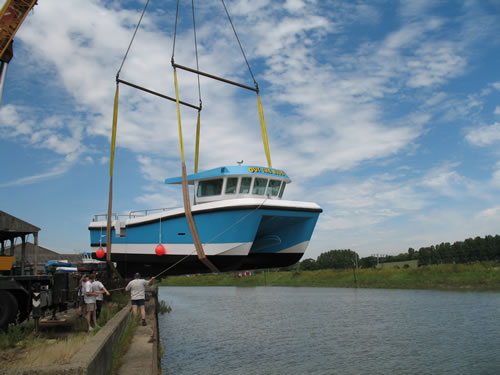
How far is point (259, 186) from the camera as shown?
15930 mm

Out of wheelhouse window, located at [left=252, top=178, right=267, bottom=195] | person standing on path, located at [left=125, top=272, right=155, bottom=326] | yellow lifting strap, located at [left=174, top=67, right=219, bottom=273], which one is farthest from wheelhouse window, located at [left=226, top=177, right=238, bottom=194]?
person standing on path, located at [left=125, top=272, right=155, bottom=326]

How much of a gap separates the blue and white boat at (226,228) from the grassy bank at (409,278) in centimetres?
3458

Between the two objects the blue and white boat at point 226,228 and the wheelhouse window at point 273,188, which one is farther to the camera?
the wheelhouse window at point 273,188

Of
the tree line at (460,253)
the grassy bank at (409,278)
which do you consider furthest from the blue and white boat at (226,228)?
the tree line at (460,253)

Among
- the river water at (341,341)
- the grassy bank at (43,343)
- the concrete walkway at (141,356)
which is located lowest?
the river water at (341,341)

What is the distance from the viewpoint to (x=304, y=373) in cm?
1440

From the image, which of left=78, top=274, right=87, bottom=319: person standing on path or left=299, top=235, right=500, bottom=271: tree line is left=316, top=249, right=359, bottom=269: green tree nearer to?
left=299, top=235, right=500, bottom=271: tree line

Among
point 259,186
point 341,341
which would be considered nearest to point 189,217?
point 259,186

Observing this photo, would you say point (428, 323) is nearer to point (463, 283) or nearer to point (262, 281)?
point (463, 283)

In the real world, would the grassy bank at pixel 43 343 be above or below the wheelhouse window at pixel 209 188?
below

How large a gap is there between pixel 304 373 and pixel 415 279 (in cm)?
4524

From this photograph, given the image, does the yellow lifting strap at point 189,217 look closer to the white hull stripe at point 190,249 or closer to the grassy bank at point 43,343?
the white hull stripe at point 190,249

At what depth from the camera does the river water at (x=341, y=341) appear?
1501 centimetres

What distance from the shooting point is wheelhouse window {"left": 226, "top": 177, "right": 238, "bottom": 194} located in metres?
15.7
